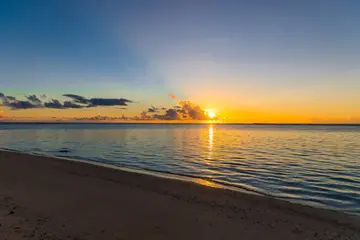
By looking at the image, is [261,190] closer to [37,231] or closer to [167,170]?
[167,170]

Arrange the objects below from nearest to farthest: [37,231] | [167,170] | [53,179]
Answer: [37,231]
[53,179]
[167,170]

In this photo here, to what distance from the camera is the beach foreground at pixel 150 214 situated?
841cm

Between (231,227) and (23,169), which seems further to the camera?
(23,169)

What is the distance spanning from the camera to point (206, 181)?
1800cm

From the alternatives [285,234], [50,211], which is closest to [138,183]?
[50,211]

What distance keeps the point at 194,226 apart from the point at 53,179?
11.5 meters

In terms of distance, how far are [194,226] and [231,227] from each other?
1.35m

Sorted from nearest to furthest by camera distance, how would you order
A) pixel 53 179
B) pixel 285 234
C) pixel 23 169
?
pixel 285 234, pixel 53 179, pixel 23 169

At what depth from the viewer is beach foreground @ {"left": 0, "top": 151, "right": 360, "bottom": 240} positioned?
8.41m

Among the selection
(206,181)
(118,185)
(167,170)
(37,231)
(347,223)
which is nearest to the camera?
(37,231)

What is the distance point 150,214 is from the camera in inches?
402

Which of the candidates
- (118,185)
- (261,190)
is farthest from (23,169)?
(261,190)

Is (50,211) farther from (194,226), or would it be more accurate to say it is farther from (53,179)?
(53,179)

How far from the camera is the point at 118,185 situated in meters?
15.3
